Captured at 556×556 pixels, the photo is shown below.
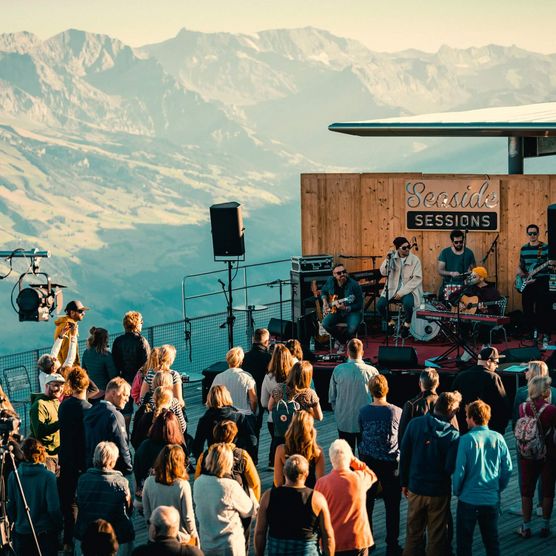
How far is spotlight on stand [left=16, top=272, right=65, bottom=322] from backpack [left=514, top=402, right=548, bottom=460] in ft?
16.5

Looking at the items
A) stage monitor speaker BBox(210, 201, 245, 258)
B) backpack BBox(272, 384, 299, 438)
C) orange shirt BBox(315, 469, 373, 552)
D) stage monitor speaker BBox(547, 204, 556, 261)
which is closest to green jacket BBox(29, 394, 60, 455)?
backpack BBox(272, 384, 299, 438)

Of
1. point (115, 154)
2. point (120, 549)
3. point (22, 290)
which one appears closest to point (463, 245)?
point (22, 290)

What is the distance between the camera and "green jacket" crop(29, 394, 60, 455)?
24.8 ft

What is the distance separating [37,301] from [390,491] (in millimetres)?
4655

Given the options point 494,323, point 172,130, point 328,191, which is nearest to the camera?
point 494,323

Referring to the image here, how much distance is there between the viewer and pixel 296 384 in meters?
7.50

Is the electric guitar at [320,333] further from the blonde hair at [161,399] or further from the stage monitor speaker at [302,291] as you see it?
the blonde hair at [161,399]

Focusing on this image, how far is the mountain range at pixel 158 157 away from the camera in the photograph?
143 metres

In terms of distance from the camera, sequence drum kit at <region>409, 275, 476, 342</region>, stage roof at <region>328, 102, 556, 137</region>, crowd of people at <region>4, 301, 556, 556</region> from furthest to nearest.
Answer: stage roof at <region>328, 102, 556, 137</region> → drum kit at <region>409, 275, 476, 342</region> → crowd of people at <region>4, 301, 556, 556</region>

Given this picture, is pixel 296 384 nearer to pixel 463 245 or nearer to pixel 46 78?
pixel 463 245

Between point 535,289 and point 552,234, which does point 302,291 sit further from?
point 552,234

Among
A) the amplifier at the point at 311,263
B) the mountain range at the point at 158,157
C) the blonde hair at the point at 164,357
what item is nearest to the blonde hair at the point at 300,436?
the blonde hair at the point at 164,357

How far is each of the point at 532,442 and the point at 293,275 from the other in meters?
7.51

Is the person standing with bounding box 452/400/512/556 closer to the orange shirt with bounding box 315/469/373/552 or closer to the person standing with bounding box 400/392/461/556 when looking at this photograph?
the person standing with bounding box 400/392/461/556
